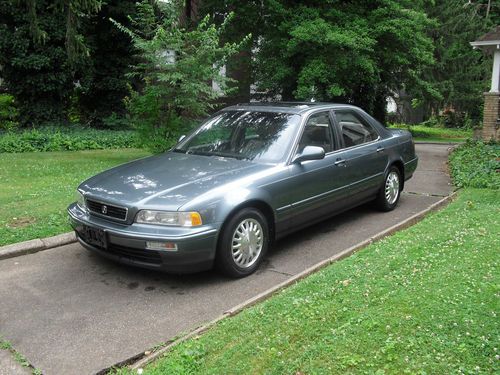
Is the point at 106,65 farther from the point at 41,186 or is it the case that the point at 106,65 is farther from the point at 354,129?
the point at 354,129

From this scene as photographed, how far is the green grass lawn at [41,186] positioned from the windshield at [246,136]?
200cm

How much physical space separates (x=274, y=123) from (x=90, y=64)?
13789 millimetres

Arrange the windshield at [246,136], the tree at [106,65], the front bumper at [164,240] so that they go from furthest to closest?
1. the tree at [106,65]
2. the windshield at [246,136]
3. the front bumper at [164,240]

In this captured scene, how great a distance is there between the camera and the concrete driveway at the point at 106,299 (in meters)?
3.71

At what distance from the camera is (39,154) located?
1299 centimetres

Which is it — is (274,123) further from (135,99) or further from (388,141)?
(135,99)

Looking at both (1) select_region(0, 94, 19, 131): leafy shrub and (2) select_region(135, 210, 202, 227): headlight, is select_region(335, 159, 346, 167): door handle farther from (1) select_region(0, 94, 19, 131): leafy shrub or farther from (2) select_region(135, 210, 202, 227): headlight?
(1) select_region(0, 94, 19, 131): leafy shrub

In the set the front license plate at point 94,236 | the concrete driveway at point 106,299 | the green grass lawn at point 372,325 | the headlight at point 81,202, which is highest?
the headlight at point 81,202

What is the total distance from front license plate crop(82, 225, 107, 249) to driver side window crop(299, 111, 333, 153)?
92.0 inches

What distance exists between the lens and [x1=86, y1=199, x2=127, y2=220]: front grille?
4738 mm

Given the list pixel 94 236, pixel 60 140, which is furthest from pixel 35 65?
pixel 94 236

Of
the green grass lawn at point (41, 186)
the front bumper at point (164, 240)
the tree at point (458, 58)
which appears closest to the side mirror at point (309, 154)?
the front bumper at point (164, 240)

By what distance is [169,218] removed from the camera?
15.0ft

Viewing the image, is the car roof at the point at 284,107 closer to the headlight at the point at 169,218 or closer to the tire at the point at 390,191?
the tire at the point at 390,191
